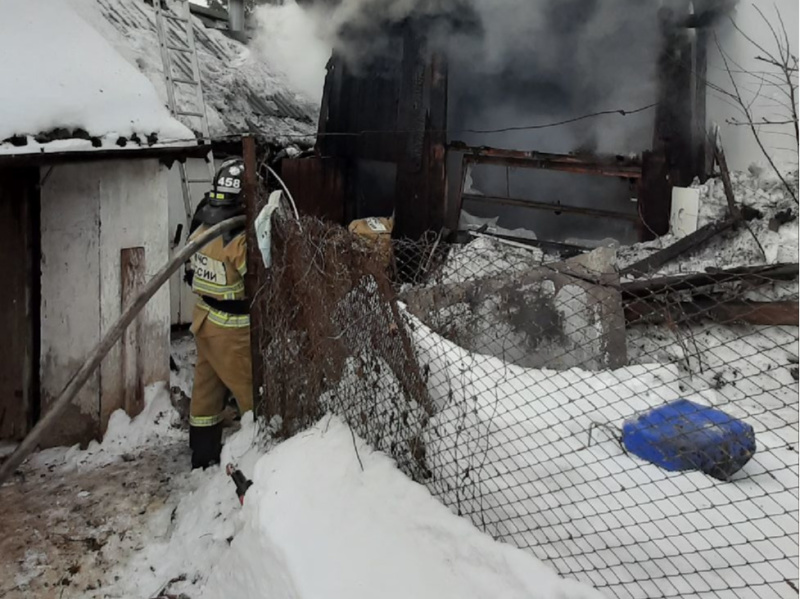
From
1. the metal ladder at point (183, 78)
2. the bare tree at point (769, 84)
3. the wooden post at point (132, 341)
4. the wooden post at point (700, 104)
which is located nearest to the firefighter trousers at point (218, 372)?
the wooden post at point (132, 341)

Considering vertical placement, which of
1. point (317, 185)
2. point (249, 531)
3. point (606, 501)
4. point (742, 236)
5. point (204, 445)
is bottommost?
point (204, 445)

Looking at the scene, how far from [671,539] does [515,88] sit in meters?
9.35

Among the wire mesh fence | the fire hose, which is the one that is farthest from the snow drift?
the fire hose

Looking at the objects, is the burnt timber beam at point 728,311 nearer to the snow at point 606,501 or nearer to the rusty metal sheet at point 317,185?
the snow at point 606,501

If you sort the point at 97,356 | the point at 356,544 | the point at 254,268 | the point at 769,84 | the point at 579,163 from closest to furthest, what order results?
the point at 356,544 → the point at 97,356 → the point at 254,268 → the point at 769,84 → the point at 579,163

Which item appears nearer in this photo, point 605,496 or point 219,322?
point 605,496

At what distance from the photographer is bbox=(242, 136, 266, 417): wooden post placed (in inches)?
160

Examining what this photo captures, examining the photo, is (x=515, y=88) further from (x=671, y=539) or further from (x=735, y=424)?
(x=671, y=539)

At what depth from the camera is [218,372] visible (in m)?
4.66

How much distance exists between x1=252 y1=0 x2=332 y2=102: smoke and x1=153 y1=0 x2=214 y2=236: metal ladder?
383 centimetres

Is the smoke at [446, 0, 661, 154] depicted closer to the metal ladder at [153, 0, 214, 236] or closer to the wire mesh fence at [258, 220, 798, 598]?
the metal ladder at [153, 0, 214, 236]

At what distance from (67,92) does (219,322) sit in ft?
7.71

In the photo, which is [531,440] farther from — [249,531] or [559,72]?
[559,72]

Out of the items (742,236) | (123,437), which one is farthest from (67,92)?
(742,236)
